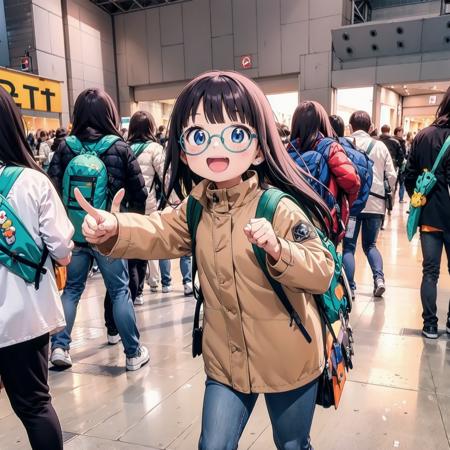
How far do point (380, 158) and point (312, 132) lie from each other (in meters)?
1.76

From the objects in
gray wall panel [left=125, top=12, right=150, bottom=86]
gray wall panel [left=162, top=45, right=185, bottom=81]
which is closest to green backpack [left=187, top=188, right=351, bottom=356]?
gray wall panel [left=162, top=45, right=185, bottom=81]

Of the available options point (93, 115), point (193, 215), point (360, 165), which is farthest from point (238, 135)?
point (360, 165)

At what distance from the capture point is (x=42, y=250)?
185 centimetres

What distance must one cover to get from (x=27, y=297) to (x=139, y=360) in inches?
64.5

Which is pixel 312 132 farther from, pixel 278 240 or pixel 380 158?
pixel 278 240

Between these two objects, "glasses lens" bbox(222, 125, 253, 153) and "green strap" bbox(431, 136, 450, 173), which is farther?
"green strap" bbox(431, 136, 450, 173)

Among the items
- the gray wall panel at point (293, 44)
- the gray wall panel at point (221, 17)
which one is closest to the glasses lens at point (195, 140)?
the gray wall panel at point (293, 44)

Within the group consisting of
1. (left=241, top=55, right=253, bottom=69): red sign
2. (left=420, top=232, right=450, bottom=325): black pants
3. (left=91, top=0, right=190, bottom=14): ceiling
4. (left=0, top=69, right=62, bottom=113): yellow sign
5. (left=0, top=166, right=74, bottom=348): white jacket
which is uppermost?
(left=91, top=0, right=190, bottom=14): ceiling

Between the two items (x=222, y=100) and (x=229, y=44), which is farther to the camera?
(x=229, y=44)

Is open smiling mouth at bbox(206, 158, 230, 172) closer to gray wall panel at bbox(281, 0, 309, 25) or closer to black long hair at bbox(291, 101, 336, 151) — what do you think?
black long hair at bbox(291, 101, 336, 151)

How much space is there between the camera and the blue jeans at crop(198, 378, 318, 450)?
142cm

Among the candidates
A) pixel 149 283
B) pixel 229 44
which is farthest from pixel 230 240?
pixel 229 44

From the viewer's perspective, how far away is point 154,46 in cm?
1728

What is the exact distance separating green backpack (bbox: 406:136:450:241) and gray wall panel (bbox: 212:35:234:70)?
537 inches
